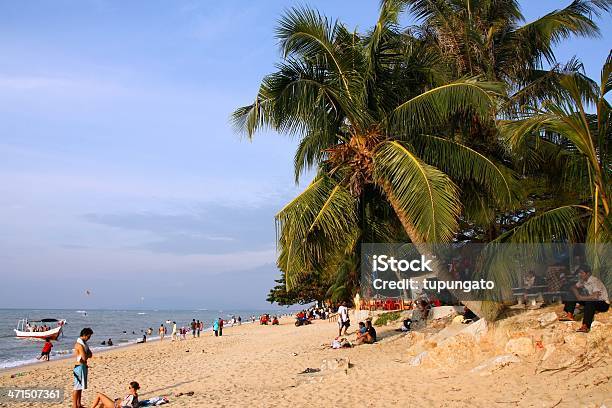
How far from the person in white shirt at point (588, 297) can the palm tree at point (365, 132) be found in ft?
6.17

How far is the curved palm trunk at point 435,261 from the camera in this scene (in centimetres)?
960

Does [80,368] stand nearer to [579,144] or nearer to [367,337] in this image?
[579,144]

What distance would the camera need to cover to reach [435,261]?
32.4ft

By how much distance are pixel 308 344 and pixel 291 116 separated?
11.2 m

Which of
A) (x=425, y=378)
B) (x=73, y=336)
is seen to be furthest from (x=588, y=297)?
(x=73, y=336)

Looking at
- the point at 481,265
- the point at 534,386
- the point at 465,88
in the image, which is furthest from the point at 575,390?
the point at 465,88

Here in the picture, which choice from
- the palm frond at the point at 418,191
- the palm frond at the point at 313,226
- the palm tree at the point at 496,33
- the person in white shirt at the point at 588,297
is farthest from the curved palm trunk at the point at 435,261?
the palm tree at the point at 496,33

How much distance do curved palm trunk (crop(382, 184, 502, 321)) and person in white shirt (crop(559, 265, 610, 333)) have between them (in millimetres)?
1187

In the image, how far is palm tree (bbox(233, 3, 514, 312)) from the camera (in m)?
9.23

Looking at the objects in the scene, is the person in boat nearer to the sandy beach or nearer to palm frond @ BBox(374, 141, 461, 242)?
the sandy beach

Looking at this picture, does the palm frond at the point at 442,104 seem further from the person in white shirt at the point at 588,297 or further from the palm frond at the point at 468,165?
the person in white shirt at the point at 588,297

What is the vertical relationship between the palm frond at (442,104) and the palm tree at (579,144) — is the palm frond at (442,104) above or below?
above

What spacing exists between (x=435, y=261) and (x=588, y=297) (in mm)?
2570

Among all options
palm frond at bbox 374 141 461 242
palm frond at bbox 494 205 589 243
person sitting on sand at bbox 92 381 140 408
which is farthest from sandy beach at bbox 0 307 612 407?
palm frond at bbox 374 141 461 242
